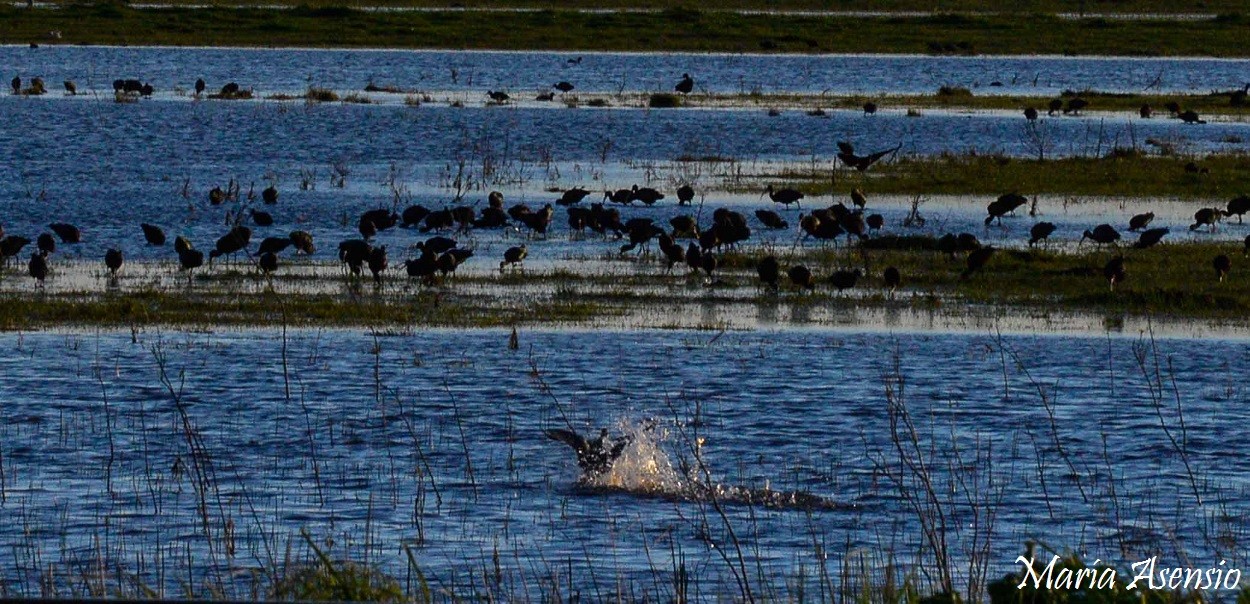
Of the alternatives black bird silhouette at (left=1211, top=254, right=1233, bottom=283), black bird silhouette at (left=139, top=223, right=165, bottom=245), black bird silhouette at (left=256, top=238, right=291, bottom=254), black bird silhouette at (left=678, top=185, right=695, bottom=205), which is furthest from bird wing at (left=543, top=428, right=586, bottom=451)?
black bird silhouette at (left=678, top=185, right=695, bottom=205)

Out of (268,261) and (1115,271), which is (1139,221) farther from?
(268,261)

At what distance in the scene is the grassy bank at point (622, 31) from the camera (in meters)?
62.0

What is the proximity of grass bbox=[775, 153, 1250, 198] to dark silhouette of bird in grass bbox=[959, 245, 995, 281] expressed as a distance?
24.8 feet

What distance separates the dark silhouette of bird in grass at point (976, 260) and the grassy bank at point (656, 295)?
121 mm

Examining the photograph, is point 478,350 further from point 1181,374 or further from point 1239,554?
point 1239,554

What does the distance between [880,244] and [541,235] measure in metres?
3.73

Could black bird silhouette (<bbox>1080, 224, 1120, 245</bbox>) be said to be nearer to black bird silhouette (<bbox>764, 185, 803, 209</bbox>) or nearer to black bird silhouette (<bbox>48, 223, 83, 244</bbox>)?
black bird silhouette (<bbox>764, 185, 803, 209</bbox>)

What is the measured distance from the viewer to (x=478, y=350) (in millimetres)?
15812

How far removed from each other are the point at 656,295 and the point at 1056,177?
39.5 ft

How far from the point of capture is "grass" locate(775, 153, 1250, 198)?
27578 millimetres

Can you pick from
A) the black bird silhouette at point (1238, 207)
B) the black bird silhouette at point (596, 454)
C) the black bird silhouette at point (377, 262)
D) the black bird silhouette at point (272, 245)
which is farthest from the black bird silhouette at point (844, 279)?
the black bird silhouette at point (596, 454)

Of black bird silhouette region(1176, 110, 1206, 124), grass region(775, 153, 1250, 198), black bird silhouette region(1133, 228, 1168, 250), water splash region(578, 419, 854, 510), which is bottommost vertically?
water splash region(578, 419, 854, 510)

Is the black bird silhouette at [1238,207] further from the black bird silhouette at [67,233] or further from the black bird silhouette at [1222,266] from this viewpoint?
the black bird silhouette at [67,233]

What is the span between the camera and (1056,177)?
2895 cm
